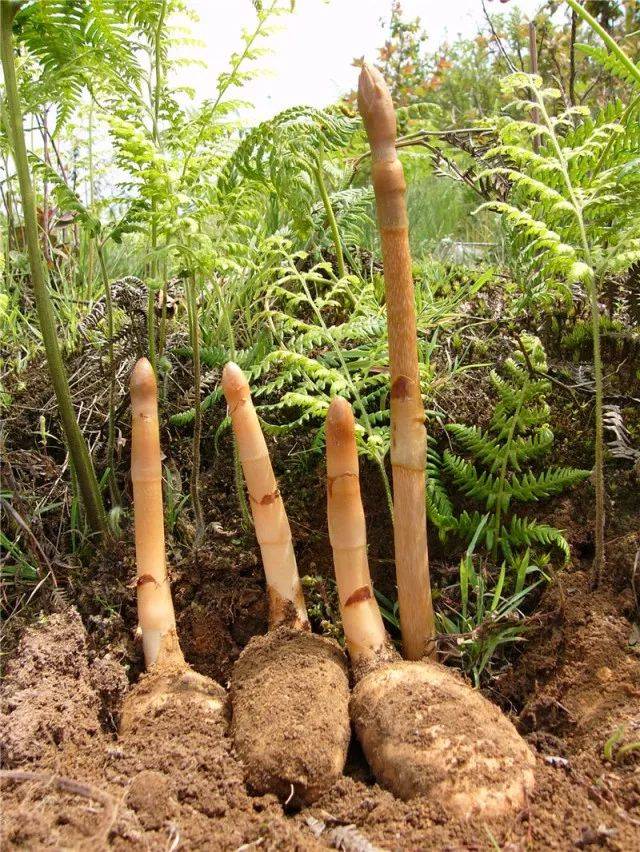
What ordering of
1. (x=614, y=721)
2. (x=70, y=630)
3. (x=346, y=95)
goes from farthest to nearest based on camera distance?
1. (x=346, y=95)
2. (x=70, y=630)
3. (x=614, y=721)

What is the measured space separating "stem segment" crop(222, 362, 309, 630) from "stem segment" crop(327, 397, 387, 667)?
17 cm

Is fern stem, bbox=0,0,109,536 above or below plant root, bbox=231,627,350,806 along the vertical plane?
above

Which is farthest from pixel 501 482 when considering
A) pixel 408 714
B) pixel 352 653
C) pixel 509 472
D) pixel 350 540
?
pixel 408 714

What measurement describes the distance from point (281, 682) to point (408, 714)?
0.34m

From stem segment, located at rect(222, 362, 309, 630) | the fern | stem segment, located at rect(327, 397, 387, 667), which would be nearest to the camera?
stem segment, located at rect(327, 397, 387, 667)

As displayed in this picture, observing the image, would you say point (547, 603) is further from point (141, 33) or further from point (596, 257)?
point (141, 33)

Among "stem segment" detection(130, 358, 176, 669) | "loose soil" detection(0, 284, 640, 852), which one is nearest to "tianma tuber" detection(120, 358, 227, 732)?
"stem segment" detection(130, 358, 176, 669)

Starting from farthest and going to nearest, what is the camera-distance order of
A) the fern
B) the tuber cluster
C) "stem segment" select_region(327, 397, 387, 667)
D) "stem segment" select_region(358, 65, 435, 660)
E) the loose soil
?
the fern
"stem segment" select_region(327, 397, 387, 667)
"stem segment" select_region(358, 65, 435, 660)
the tuber cluster
the loose soil

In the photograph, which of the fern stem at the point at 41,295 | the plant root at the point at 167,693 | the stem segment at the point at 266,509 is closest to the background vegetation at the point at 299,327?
the fern stem at the point at 41,295

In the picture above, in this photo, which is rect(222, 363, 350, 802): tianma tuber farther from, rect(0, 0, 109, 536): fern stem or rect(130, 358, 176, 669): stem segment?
rect(0, 0, 109, 536): fern stem

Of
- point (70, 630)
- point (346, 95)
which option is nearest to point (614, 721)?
point (70, 630)

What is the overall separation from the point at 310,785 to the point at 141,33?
2377 mm

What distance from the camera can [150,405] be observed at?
2115 mm

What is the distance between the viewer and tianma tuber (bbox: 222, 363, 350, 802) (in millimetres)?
1661
